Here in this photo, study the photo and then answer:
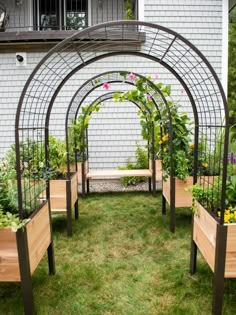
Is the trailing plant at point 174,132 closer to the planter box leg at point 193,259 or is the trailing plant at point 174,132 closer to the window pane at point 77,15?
the planter box leg at point 193,259

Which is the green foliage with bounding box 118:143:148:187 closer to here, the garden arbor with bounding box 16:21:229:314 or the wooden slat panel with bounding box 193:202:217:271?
the garden arbor with bounding box 16:21:229:314

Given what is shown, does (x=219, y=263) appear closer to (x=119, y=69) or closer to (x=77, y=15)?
(x=119, y=69)

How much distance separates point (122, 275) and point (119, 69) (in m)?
5.28

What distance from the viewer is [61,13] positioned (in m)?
8.08

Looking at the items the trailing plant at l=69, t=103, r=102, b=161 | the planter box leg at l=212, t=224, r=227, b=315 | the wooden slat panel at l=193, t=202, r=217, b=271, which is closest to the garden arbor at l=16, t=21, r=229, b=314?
the planter box leg at l=212, t=224, r=227, b=315

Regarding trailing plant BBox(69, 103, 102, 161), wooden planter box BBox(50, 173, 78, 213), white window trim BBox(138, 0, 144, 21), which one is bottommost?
A: wooden planter box BBox(50, 173, 78, 213)

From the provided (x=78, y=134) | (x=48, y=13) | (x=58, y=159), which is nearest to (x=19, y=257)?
(x=58, y=159)

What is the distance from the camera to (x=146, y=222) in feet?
15.6

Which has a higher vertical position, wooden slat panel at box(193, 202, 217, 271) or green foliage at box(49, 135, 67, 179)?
green foliage at box(49, 135, 67, 179)

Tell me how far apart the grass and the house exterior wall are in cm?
301

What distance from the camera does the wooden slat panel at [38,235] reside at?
7.72 feet

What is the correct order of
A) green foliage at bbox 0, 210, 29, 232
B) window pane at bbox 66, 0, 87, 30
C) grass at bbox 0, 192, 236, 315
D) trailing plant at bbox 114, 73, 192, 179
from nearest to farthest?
green foliage at bbox 0, 210, 29, 232, grass at bbox 0, 192, 236, 315, trailing plant at bbox 114, 73, 192, 179, window pane at bbox 66, 0, 87, 30

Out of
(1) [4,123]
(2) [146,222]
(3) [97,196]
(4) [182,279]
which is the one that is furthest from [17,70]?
(4) [182,279]

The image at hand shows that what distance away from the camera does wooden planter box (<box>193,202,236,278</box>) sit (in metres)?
2.20
